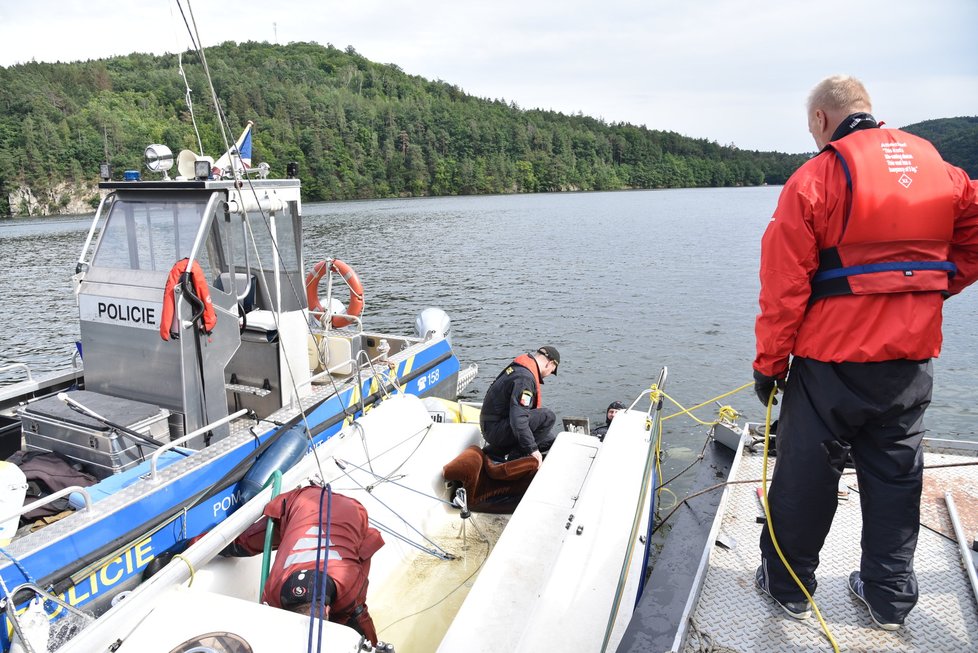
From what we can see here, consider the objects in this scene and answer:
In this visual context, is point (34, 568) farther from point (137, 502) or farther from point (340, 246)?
point (340, 246)

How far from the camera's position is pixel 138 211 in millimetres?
5270

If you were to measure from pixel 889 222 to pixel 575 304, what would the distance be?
15.3 m

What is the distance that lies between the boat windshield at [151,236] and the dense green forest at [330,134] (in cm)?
126

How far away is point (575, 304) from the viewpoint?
17.5 metres

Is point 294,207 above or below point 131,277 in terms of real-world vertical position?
above

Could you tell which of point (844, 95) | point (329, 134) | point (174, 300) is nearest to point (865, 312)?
point (844, 95)

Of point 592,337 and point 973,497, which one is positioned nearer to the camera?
point 973,497

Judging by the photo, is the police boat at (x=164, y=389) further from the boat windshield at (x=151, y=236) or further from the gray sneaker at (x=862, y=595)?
the gray sneaker at (x=862, y=595)

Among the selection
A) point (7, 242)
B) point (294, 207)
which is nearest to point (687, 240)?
point (294, 207)

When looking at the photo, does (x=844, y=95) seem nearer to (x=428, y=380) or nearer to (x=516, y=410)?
(x=516, y=410)

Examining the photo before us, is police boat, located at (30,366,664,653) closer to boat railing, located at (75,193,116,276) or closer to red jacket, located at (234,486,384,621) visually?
red jacket, located at (234,486,384,621)

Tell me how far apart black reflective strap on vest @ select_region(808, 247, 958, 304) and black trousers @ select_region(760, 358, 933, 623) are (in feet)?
0.88

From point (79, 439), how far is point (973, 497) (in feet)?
18.3

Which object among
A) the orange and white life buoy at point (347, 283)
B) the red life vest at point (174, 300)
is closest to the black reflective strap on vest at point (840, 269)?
the red life vest at point (174, 300)
